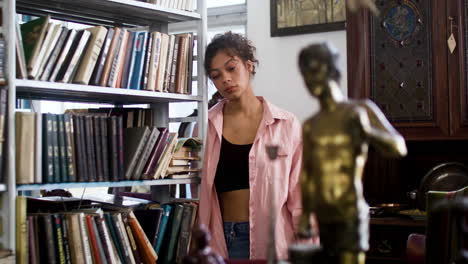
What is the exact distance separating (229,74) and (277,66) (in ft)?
5.83

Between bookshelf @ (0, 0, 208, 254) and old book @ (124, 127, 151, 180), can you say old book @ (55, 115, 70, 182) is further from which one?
old book @ (124, 127, 151, 180)

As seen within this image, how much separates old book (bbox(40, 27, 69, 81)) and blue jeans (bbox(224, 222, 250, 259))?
91cm

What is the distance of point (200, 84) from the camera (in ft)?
8.93

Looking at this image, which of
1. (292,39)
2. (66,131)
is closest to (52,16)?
(66,131)

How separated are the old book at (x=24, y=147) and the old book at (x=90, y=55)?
0.25 metres

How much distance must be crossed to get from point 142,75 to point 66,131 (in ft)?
1.44

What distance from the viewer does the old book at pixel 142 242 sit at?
2449 millimetres

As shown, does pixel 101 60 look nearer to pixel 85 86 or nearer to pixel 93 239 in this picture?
pixel 85 86

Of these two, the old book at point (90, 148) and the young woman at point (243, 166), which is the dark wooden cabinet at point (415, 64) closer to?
the young woman at point (243, 166)

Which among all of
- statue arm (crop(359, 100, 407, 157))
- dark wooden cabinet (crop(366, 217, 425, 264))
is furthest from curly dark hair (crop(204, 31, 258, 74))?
statue arm (crop(359, 100, 407, 157))

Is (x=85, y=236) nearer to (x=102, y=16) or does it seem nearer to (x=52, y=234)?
(x=52, y=234)

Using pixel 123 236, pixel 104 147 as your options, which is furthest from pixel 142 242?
pixel 104 147

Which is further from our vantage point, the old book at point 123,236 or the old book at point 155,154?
the old book at point 155,154

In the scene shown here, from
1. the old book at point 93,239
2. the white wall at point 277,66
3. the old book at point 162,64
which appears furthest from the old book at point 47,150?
the white wall at point 277,66
